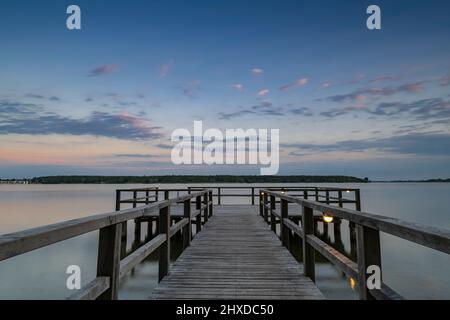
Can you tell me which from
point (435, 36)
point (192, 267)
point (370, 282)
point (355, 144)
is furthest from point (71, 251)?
point (355, 144)

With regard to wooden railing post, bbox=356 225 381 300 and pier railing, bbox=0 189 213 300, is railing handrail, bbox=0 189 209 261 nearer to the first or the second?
pier railing, bbox=0 189 213 300

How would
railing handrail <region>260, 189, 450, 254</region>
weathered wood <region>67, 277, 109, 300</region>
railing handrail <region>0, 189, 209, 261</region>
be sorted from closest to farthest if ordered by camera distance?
railing handrail <region>0, 189, 209, 261</region> < railing handrail <region>260, 189, 450, 254</region> < weathered wood <region>67, 277, 109, 300</region>

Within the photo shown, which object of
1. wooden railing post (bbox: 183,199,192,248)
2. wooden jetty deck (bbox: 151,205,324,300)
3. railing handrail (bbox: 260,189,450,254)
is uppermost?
railing handrail (bbox: 260,189,450,254)

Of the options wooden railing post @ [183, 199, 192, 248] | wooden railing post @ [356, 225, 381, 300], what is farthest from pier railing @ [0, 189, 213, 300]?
wooden railing post @ [183, 199, 192, 248]

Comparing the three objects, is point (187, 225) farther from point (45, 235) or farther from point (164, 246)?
point (45, 235)

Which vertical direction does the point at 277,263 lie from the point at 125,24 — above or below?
below

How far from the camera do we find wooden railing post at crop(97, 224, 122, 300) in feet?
7.50

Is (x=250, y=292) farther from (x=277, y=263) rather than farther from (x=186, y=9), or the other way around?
(x=186, y=9)

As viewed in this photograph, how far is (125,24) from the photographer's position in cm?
1554

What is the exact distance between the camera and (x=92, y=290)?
2039mm

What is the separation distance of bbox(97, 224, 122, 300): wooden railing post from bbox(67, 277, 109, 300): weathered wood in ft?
0.20

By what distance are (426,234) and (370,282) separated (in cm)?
83

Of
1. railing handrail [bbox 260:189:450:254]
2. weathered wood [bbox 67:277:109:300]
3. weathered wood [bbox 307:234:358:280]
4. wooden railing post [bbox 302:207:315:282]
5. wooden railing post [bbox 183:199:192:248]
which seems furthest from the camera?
wooden railing post [bbox 183:199:192:248]
